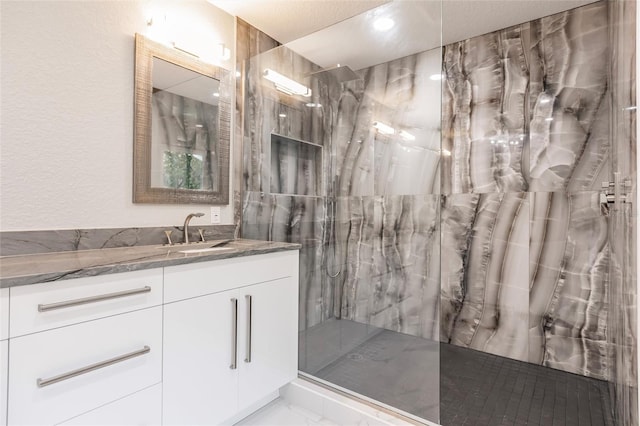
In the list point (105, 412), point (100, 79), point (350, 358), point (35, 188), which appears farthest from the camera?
point (350, 358)

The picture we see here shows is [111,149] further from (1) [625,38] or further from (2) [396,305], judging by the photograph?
(1) [625,38]

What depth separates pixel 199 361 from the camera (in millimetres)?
1462

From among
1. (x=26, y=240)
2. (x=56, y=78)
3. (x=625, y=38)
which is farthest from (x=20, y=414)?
(x=625, y=38)

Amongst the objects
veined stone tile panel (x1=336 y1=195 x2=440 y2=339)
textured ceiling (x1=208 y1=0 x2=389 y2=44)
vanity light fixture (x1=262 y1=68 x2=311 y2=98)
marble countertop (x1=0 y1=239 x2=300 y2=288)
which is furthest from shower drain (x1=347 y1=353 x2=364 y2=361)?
textured ceiling (x1=208 y1=0 x2=389 y2=44)

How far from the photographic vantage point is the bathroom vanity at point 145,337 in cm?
100

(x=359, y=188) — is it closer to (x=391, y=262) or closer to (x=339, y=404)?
(x=391, y=262)

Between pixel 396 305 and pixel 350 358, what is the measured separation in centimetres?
51

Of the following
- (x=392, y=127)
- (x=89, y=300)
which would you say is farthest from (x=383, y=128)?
(x=89, y=300)

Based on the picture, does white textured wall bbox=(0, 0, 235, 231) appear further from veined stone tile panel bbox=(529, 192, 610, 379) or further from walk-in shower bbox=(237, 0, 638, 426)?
veined stone tile panel bbox=(529, 192, 610, 379)

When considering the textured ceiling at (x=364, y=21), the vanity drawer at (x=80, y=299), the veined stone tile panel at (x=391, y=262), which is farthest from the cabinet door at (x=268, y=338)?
the textured ceiling at (x=364, y=21)

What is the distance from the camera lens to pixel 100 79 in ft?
5.43

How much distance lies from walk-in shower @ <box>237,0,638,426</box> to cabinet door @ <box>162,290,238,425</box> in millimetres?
661

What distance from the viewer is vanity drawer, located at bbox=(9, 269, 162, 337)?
3.22 feet

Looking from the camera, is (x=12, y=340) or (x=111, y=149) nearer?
(x=12, y=340)
